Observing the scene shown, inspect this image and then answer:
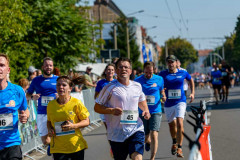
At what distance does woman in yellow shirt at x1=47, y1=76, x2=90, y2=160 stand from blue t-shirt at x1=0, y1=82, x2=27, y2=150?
49cm

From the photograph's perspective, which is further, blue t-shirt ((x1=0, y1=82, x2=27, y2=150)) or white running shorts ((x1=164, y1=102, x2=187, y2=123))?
white running shorts ((x1=164, y1=102, x2=187, y2=123))

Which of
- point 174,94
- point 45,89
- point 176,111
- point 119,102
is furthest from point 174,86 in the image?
point 119,102

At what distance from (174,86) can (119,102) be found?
3737 millimetres

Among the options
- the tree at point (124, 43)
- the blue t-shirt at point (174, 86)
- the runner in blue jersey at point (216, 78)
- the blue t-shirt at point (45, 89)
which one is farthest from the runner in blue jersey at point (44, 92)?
the tree at point (124, 43)

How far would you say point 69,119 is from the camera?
6.07m

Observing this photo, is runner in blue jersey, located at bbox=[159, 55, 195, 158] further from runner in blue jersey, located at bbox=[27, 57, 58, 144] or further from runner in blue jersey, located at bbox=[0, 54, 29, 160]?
runner in blue jersey, located at bbox=[0, 54, 29, 160]

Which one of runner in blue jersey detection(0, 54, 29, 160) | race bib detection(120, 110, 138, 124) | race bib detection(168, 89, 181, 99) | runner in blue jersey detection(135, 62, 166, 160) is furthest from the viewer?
race bib detection(168, 89, 181, 99)

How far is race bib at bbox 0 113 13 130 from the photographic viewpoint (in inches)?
223

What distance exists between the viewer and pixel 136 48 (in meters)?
77.0

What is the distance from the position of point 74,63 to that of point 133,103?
68.6ft

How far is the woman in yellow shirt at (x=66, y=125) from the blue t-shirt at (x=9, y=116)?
49 centimetres

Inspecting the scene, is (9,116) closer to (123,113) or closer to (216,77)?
(123,113)

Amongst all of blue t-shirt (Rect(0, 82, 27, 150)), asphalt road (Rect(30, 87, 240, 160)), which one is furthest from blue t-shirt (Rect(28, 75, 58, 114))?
blue t-shirt (Rect(0, 82, 27, 150))

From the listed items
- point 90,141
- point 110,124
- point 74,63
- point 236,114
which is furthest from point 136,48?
point 110,124
